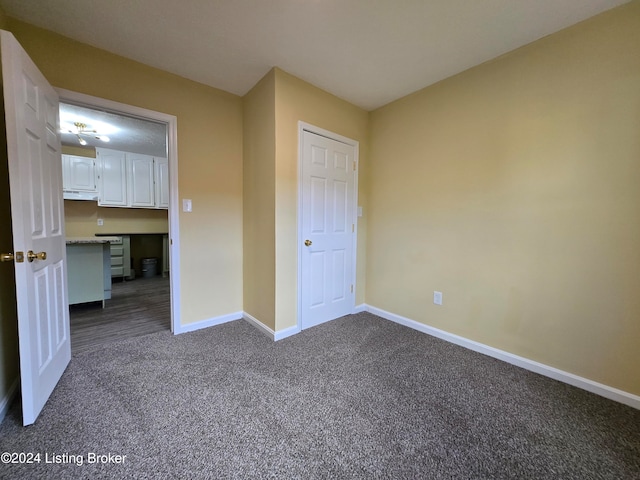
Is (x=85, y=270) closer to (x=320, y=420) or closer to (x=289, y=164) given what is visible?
(x=289, y=164)

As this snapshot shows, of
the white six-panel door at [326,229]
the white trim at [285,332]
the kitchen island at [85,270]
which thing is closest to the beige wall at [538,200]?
the white six-panel door at [326,229]

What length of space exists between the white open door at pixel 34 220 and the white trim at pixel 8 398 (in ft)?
0.54

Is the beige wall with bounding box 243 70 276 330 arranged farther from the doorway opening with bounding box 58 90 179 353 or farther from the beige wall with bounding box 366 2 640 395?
the beige wall with bounding box 366 2 640 395

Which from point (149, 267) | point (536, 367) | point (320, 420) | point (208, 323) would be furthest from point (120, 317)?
point (536, 367)

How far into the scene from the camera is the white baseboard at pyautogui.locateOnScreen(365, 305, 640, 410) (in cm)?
161

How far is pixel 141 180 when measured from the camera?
4785 mm

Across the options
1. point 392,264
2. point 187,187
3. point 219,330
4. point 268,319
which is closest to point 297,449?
point 268,319

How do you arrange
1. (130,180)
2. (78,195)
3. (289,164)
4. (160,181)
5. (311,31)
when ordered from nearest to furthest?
1. (311,31)
2. (289,164)
3. (78,195)
4. (130,180)
5. (160,181)

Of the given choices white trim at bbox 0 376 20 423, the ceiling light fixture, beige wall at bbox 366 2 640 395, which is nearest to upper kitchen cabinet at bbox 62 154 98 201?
the ceiling light fixture

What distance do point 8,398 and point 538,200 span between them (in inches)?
146

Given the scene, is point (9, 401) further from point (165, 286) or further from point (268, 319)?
point (165, 286)

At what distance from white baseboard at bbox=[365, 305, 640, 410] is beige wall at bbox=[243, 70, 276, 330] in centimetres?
156

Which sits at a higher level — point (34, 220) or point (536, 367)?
point (34, 220)

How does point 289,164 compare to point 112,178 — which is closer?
point 289,164
